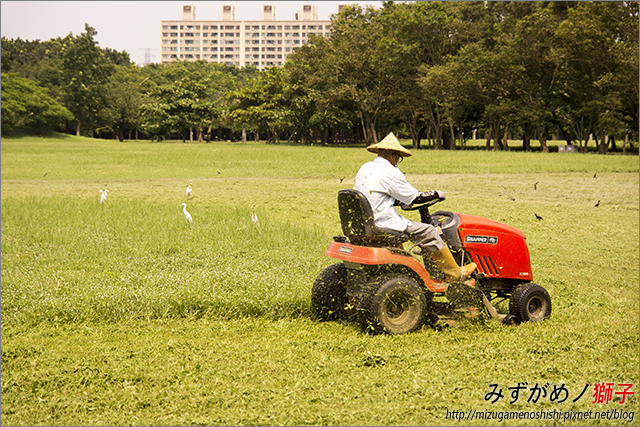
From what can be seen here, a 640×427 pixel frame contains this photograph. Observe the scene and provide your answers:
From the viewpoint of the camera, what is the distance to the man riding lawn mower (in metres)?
5.27

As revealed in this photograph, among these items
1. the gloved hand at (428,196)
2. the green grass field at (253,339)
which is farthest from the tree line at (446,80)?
the gloved hand at (428,196)

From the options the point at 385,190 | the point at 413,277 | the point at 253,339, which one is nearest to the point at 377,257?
the point at 413,277

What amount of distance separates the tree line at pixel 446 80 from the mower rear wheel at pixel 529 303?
38152 millimetres

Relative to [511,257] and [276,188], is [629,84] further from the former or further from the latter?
[511,257]

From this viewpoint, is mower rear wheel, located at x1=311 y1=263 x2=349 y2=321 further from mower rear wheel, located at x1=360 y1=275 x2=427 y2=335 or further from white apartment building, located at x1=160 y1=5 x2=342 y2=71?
white apartment building, located at x1=160 y1=5 x2=342 y2=71

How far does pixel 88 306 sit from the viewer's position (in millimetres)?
6117

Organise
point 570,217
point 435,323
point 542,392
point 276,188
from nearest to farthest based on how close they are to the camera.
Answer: point 542,392 < point 435,323 < point 570,217 < point 276,188

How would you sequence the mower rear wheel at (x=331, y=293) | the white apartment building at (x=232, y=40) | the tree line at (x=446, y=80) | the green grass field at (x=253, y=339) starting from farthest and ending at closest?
the white apartment building at (x=232, y=40) < the tree line at (x=446, y=80) < the mower rear wheel at (x=331, y=293) < the green grass field at (x=253, y=339)

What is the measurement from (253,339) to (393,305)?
1.41 meters

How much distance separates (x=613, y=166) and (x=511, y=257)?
25.8 meters

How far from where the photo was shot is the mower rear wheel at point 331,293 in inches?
231

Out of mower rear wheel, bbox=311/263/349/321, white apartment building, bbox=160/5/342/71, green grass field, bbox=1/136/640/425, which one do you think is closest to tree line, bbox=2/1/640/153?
green grass field, bbox=1/136/640/425

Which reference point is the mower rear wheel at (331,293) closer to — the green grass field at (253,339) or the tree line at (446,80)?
the green grass field at (253,339)

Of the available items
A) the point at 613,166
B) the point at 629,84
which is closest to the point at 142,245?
the point at 613,166
